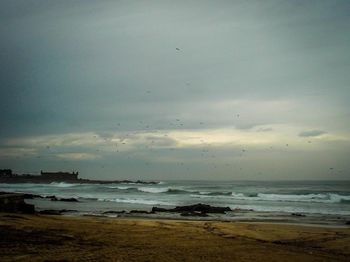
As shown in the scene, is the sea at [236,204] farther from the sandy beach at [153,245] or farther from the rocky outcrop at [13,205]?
the sandy beach at [153,245]

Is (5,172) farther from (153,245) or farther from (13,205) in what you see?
(153,245)

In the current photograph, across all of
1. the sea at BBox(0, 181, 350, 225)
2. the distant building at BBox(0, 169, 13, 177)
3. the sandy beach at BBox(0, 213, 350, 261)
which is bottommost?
the sea at BBox(0, 181, 350, 225)

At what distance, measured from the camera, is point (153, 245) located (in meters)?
9.42

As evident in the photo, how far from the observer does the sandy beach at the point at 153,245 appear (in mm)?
7816

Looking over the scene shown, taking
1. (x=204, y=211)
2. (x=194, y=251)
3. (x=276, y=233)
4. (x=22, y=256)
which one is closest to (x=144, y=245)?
(x=194, y=251)

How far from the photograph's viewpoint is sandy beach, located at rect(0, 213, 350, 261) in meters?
7.82

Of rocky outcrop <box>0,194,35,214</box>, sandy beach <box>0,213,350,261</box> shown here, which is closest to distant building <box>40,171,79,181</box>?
rocky outcrop <box>0,194,35,214</box>

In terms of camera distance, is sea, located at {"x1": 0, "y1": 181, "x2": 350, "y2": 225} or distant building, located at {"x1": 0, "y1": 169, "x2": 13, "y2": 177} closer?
sea, located at {"x1": 0, "y1": 181, "x2": 350, "y2": 225}

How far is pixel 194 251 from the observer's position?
8.91 m

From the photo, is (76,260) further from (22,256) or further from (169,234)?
(169,234)

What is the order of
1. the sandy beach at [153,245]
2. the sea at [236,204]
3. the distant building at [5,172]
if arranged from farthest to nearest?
the distant building at [5,172] → the sea at [236,204] → the sandy beach at [153,245]

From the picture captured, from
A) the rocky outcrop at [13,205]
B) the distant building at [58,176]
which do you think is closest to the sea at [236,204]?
the rocky outcrop at [13,205]

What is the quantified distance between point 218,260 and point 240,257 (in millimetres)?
785

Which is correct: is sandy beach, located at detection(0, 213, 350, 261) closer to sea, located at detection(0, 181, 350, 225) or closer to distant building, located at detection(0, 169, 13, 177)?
sea, located at detection(0, 181, 350, 225)
